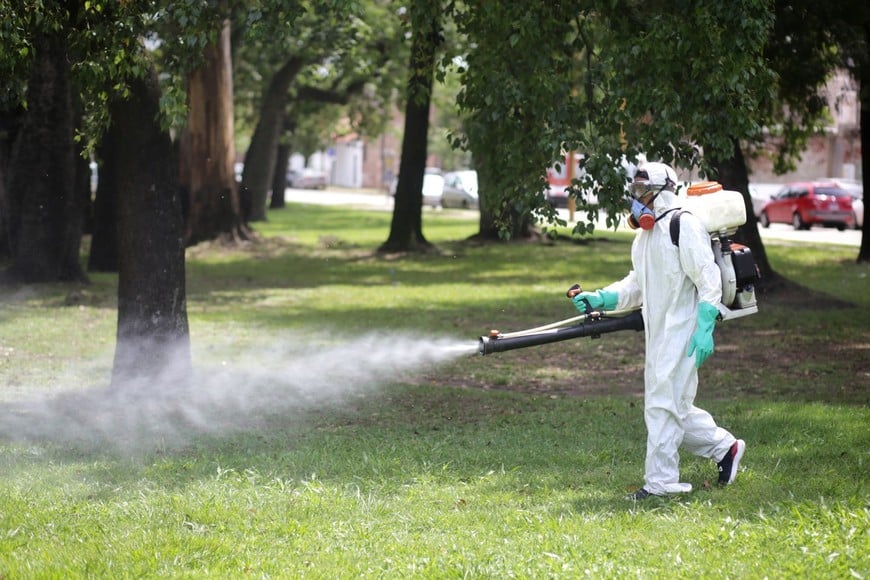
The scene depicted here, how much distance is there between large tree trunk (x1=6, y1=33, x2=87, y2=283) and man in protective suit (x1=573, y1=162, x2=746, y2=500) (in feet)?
43.4

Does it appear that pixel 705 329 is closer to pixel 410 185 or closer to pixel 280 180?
pixel 410 185

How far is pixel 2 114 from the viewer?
778 inches

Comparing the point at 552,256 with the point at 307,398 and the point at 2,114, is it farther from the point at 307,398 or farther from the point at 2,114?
the point at 307,398

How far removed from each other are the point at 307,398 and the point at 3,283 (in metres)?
9.56

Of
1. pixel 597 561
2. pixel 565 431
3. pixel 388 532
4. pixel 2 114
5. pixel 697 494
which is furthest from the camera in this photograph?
pixel 2 114

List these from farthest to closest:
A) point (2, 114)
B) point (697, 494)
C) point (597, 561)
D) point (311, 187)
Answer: point (311, 187), point (2, 114), point (697, 494), point (597, 561)

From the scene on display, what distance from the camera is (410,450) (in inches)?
319

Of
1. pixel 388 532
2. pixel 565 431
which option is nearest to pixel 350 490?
pixel 388 532

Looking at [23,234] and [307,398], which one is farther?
[23,234]

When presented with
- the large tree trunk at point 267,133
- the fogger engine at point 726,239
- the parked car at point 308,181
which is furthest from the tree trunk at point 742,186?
the parked car at point 308,181

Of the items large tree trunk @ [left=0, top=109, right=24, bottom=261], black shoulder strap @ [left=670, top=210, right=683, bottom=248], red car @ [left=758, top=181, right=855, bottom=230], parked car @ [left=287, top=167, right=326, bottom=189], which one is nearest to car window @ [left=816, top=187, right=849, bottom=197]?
red car @ [left=758, top=181, right=855, bottom=230]

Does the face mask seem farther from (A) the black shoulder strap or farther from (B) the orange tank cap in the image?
(B) the orange tank cap

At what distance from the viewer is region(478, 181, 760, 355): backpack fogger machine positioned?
6.60m

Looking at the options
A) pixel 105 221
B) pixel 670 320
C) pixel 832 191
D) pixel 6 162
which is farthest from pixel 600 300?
pixel 832 191
